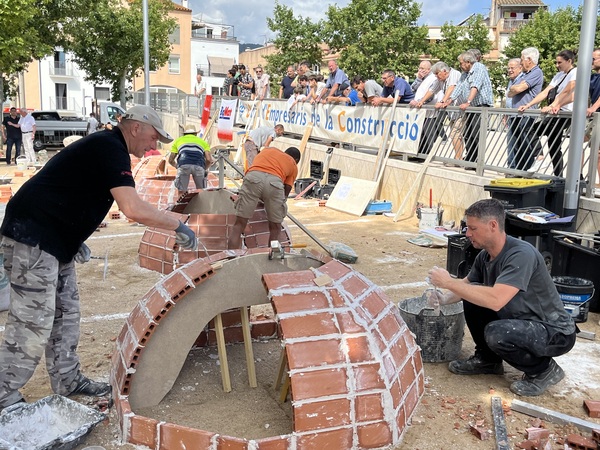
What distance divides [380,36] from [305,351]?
148 feet

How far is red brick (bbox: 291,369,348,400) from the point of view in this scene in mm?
3322

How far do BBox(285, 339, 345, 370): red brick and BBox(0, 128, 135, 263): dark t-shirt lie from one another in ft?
4.69

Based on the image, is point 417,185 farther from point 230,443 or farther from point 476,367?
point 230,443

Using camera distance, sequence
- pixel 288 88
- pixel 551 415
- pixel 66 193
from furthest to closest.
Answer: pixel 288 88
pixel 551 415
pixel 66 193

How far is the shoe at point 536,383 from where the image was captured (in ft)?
14.1

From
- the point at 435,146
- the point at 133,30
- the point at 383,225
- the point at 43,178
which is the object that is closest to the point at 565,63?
the point at 435,146

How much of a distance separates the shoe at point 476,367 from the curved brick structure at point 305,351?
69cm

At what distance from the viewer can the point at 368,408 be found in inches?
136

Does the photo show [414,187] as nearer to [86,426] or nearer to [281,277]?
[281,277]

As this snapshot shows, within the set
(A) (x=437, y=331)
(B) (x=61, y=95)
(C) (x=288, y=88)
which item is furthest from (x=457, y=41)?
(A) (x=437, y=331)

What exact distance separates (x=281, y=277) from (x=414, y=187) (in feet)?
26.0

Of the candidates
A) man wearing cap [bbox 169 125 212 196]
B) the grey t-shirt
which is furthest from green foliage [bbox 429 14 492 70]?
the grey t-shirt

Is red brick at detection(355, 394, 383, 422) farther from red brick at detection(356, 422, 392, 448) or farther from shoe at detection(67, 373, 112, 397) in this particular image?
shoe at detection(67, 373, 112, 397)

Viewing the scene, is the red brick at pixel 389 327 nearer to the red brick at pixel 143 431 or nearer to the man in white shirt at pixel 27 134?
the red brick at pixel 143 431
